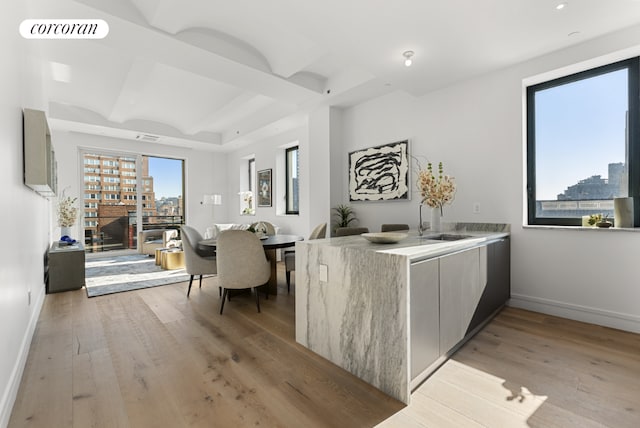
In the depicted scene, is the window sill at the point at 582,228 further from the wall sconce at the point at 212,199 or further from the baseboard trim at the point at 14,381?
the wall sconce at the point at 212,199

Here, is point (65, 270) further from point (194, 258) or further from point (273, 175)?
point (273, 175)

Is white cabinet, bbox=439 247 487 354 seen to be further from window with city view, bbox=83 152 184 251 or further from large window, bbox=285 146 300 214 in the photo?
window with city view, bbox=83 152 184 251

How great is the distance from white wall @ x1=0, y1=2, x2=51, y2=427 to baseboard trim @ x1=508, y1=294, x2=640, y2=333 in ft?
13.7

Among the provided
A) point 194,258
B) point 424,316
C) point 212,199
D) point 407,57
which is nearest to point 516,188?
point 407,57

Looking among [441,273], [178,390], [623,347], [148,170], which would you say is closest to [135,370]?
[178,390]

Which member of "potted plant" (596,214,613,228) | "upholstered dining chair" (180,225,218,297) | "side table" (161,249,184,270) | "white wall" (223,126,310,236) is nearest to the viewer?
"potted plant" (596,214,613,228)

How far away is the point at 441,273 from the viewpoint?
1.95m

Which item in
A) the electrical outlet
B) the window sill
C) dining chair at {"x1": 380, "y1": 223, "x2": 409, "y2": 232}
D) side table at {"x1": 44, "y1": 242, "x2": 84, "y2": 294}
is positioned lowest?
side table at {"x1": 44, "y1": 242, "x2": 84, "y2": 294}

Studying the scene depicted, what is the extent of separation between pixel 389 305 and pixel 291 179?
5493 millimetres

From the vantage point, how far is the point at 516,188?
317 centimetres

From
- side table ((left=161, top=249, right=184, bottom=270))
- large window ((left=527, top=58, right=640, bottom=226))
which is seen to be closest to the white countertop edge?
large window ((left=527, top=58, right=640, bottom=226))

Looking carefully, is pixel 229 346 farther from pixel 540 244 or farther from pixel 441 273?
pixel 540 244

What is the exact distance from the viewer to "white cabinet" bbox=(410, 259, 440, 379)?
67.4 inches

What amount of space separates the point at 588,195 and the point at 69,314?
18.2ft
